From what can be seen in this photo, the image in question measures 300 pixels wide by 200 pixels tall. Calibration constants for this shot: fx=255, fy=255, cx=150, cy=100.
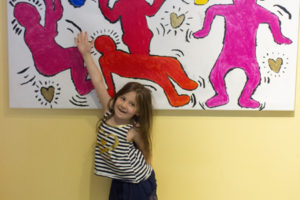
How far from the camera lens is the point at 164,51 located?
1.12m

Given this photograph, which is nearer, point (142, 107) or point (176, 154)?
point (142, 107)

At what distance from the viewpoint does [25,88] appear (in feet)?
3.76

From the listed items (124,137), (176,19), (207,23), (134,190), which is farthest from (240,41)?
(134,190)

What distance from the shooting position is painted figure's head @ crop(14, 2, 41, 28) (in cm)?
112

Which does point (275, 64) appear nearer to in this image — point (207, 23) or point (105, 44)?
point (207, 23)

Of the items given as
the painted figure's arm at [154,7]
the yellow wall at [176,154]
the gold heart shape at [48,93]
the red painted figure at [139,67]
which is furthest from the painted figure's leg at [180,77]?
the gold heart shape at [48,93]

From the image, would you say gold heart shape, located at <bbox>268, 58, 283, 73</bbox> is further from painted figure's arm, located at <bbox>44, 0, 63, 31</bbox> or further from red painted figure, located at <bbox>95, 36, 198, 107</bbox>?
painted figure's arm, located at <bbox>44, 0, 63, 31</bbox>

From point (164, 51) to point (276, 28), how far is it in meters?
0.50

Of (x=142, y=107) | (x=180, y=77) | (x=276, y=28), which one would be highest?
(x=276, y=28)

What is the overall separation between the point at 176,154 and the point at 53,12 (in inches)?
33.3

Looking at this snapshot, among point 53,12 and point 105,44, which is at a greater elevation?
point 53,12

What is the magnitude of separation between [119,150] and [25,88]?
515 mm

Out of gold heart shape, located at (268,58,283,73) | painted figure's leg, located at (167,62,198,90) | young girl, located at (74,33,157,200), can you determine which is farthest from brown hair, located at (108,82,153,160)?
gold heart shape, located at (268,58,283,73)

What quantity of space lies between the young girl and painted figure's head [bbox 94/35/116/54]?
34 mm
